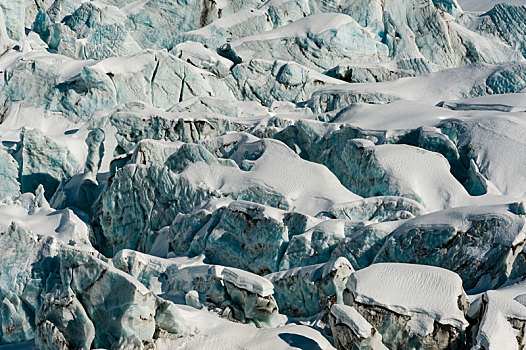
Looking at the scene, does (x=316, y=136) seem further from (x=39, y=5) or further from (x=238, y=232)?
(x=39, y=5)

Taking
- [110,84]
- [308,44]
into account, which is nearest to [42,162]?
[110,84]


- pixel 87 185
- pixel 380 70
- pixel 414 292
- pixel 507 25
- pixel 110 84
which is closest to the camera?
pixel 414 292

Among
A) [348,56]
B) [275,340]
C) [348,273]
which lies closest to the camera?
[275,340]

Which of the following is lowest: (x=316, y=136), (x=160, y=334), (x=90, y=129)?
(x=90, y=129)

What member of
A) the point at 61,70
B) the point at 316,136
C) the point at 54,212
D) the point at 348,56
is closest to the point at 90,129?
the point at 61,70

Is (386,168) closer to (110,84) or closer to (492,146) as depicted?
(492,146)

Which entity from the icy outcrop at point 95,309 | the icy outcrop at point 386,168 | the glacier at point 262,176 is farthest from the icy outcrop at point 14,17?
the icy outcrop at point 95,309

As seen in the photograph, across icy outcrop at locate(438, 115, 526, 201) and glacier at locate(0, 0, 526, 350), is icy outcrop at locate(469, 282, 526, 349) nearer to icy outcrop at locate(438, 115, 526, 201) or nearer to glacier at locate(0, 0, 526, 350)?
glacier at locate(0, 0, 526, 350)
